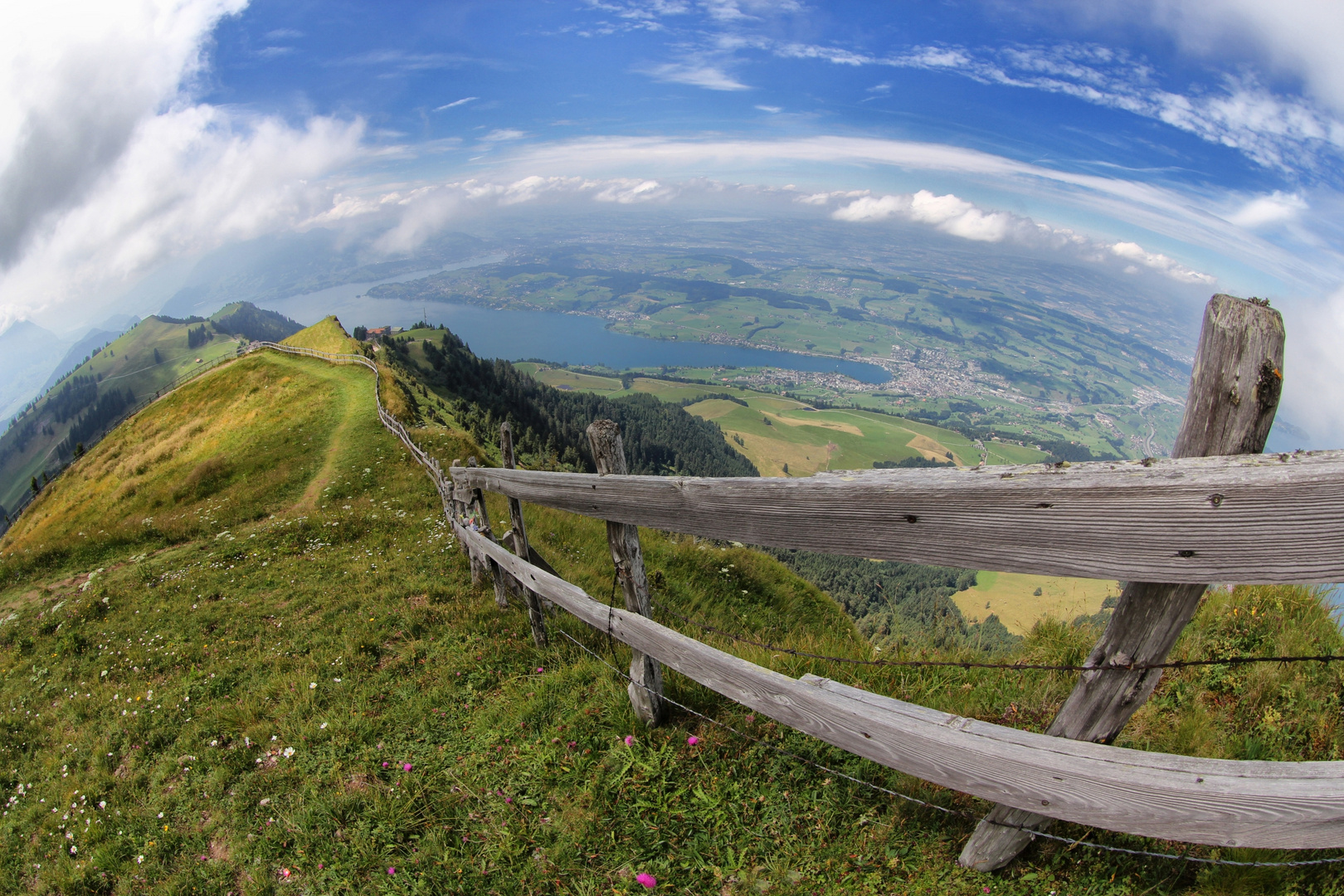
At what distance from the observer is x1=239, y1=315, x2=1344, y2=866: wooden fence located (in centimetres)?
174

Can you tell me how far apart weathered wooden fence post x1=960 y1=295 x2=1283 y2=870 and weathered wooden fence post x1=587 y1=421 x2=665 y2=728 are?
7.70 feet

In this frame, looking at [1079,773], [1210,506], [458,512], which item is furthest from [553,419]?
[1210,506]

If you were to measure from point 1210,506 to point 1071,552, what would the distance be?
1.38ft

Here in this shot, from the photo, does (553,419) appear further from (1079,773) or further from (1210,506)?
(1210,506)

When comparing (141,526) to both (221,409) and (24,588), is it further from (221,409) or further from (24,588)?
(221,409)

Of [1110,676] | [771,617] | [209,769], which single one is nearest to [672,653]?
[1110,676]

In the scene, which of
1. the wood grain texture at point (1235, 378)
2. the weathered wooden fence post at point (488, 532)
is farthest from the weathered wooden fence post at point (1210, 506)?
the weathered wooden fence post at point (488, 532)

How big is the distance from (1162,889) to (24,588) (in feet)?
72.8

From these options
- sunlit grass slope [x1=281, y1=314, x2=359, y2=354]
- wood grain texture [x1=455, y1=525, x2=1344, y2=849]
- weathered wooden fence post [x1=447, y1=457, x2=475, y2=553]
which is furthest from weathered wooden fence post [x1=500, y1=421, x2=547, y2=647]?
sunlit grass slope [x1=281, y1=314, x2=359, y2=354]

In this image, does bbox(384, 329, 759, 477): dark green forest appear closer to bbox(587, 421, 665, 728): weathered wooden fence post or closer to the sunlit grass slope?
the sunlit grass slope

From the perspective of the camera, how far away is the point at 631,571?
4031 mm

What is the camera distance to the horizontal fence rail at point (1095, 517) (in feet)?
5.56

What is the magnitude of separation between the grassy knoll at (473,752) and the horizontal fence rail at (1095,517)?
2.02 m

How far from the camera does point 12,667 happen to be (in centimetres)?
936
